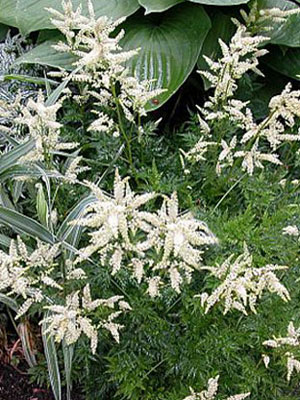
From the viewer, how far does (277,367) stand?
1.51 m

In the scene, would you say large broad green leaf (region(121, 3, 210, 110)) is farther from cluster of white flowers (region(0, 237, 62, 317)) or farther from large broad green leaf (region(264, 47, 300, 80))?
cluster of white flowers (region(0, 237, 62, 317))

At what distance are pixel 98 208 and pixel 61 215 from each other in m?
0.66

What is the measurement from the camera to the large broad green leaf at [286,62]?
236 centimetres

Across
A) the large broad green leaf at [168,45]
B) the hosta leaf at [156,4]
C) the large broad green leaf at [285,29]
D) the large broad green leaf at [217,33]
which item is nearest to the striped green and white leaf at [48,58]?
the large broad green leaf at [168,45]

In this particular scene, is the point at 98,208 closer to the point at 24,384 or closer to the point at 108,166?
the point at 108,166

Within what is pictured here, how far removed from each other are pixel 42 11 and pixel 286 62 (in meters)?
1.02

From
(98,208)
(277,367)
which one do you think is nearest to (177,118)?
(277,367)

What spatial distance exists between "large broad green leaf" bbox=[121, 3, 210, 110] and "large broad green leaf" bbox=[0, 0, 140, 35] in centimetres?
9

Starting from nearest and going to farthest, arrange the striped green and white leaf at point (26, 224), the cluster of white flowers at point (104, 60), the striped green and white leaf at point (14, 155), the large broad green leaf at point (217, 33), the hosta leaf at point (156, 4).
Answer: the cluster of white flowers at point (104, 60)
the striped green and white leaf at point (26, 224)
the striped green and white leaf at point (14, 155)
the hosta leaf at point (156, 4)
the large broad green leaf at point (217, 33)

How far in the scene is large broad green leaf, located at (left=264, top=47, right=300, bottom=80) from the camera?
236 cm

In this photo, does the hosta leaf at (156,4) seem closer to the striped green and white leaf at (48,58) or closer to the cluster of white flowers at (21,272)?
the striped green and white leaf at (48,58)

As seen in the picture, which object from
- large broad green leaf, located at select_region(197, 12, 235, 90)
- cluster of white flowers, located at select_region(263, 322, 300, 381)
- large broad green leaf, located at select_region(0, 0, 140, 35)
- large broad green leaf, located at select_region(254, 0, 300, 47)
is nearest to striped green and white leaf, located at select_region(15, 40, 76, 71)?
large broad green leaf, located at select_region(0, 0, 140, 35)

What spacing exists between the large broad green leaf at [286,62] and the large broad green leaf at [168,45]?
0.41 meters

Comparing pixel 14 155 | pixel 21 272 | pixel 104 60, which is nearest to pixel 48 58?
pixel 14 155
